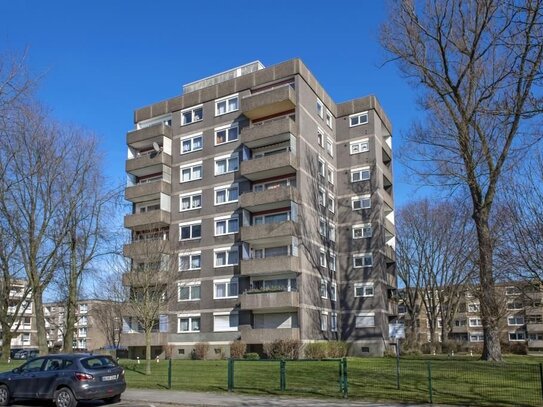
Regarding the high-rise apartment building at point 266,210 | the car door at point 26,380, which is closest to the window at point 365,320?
the high-rise apartment building at point 266,210

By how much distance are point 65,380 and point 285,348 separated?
24486 mm

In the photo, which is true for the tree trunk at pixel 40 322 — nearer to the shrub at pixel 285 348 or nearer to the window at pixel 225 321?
the window at pixel 225 321

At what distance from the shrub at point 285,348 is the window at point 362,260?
1129 cm

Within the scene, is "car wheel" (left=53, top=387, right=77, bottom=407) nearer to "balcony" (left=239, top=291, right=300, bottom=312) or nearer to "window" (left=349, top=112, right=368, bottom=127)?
"balcony" (left=239, top=291, right=300, bottom=312)

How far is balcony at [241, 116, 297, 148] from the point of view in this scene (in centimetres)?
4338

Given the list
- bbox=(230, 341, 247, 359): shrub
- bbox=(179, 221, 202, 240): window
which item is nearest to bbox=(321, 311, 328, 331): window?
bbox=(230, 341, 247, 359): shrub

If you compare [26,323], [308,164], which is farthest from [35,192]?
[26,323]

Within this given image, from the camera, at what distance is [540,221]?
1989 cm

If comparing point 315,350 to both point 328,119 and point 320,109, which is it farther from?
→ point 328,119

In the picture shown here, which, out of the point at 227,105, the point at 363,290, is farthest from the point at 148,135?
the point at 363,290

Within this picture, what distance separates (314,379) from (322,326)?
81.3 ft

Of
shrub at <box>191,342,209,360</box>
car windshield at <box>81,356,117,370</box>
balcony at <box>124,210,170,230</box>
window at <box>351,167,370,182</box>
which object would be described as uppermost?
window at <box>351,167,370,182</box>

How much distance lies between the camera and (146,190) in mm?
49594

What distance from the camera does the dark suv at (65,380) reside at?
1581cm
